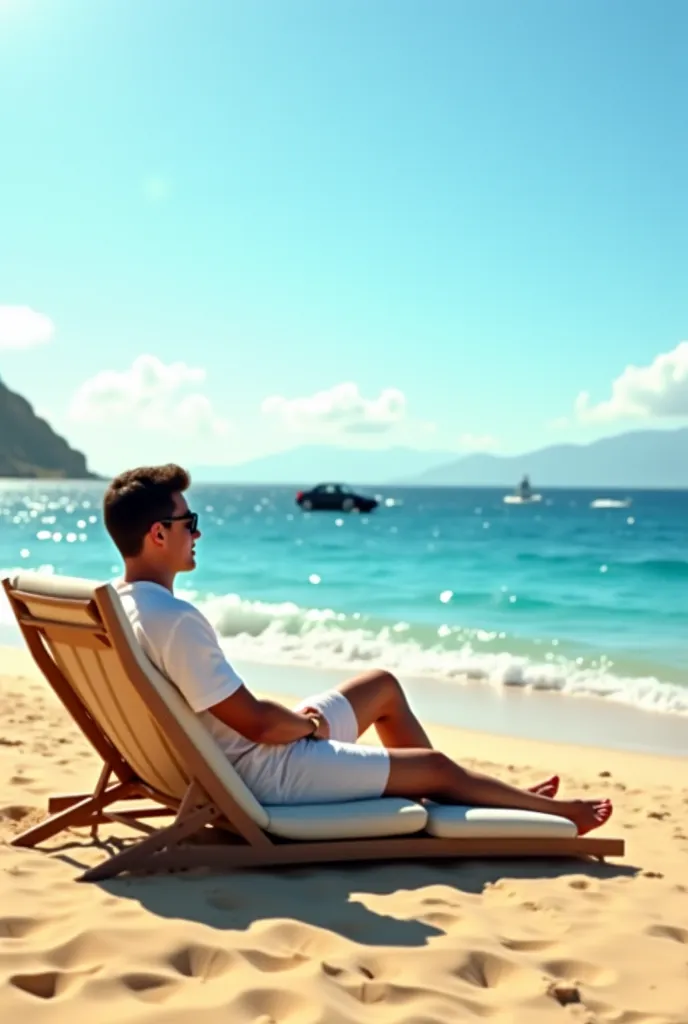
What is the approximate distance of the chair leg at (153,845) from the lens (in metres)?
3.66

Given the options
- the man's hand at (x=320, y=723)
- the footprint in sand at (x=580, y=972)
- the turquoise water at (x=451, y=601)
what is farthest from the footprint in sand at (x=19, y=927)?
the turquoise water at (x=451, y=601)

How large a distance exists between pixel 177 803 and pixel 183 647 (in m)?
0.79

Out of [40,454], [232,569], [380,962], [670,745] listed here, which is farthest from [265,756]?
[40,454]

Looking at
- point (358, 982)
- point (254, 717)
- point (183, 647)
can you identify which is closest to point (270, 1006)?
point (358, 982)

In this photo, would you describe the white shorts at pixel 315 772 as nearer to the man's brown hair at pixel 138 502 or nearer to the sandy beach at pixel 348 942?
the sandy beach at pixel 348 942

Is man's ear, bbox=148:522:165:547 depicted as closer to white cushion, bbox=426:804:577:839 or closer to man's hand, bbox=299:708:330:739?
man's hand, bbox=299:708:330:739

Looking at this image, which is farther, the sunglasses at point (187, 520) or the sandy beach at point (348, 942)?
the sunglasses at point (187, 520)

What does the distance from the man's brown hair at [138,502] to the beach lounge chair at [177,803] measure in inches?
9.0

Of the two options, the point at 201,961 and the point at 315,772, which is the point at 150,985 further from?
the point at 315,772

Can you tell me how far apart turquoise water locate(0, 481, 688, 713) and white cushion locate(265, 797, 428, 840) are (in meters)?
6.34

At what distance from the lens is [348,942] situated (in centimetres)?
316

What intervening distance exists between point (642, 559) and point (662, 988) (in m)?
33.3

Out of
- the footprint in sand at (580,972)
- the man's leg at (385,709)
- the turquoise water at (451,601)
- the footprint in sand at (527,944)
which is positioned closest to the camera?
the footprint in sand at (580,972)

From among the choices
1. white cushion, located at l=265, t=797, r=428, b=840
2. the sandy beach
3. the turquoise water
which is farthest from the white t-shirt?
the turquoise water
